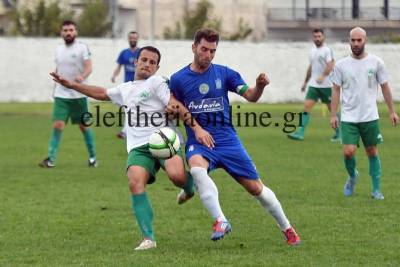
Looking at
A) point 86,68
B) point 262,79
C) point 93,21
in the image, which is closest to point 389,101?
point 262,79

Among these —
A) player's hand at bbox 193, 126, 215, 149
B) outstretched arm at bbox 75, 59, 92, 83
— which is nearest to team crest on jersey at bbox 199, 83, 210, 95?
player's hand at bbox 193, 126, 215, 149

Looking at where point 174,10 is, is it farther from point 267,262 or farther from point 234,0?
point 267,262

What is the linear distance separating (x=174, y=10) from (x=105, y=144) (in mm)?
41919

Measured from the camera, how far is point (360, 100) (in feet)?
40.9

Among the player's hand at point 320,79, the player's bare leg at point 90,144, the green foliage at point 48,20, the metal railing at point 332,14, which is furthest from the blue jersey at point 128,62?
the metal railing at point 332,14

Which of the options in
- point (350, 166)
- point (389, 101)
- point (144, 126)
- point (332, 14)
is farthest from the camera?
point (332, 14)

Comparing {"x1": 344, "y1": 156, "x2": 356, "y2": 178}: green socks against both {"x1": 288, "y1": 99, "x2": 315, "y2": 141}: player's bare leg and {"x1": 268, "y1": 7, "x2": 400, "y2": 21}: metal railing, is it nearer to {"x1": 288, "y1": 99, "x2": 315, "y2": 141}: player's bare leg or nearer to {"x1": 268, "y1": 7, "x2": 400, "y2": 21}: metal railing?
{"x1": 288, "y1": 99, "x2": 315, "y2": 141}: player's bare leg

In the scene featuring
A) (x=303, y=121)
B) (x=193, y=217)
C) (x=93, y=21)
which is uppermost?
(x=93, y=21)

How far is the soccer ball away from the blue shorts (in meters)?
0.19

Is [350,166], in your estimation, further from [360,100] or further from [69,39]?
[69,39]

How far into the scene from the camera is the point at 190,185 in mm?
9680

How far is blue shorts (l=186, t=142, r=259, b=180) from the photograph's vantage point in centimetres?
930

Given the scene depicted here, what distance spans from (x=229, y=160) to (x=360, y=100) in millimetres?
3631

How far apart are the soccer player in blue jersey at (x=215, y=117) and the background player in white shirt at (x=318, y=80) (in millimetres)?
12037
